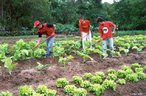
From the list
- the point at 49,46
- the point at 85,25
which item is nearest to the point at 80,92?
the point at 49,46

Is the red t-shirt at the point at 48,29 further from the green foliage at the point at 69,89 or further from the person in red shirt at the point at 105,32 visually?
the green foliage at the point at 69,89

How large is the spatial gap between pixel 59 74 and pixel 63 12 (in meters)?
43.8

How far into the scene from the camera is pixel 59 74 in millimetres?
10945

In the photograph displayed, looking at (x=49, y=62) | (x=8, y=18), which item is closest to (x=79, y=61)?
(x=49, y=62)

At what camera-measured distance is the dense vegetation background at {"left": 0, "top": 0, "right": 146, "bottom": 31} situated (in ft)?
141

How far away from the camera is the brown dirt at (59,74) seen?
968 cm

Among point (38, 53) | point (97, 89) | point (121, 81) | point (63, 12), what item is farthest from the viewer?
point (63, 12)

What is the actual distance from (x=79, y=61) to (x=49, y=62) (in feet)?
3.45

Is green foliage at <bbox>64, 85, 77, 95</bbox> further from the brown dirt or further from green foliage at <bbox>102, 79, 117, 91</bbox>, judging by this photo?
green foliage at <bbox>102, 79, 117, 91</bbox>

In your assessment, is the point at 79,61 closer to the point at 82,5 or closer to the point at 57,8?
the point at 57,8

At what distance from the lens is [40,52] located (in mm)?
14203

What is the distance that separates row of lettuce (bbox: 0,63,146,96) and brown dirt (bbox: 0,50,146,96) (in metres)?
0.15

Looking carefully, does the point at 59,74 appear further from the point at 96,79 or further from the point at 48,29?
the point at 48,29

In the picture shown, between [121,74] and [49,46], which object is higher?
[49,46]
